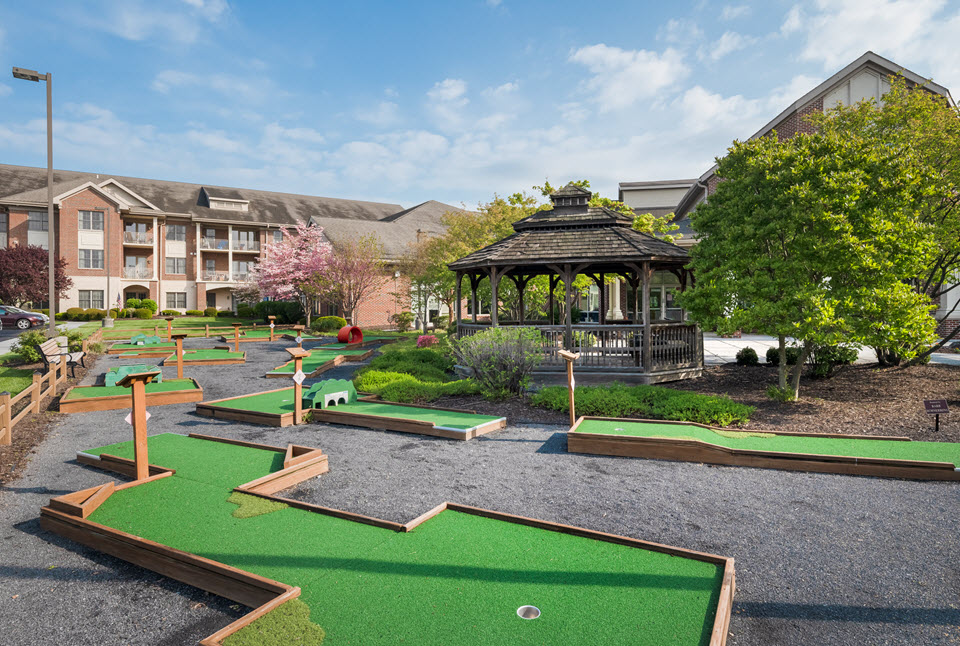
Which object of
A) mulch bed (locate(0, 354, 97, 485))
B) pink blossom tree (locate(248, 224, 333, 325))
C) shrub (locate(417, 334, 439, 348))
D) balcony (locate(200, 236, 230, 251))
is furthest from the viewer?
balcony (locate(200, 236, 230, 251))

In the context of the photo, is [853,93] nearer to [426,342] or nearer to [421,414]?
[426,342]

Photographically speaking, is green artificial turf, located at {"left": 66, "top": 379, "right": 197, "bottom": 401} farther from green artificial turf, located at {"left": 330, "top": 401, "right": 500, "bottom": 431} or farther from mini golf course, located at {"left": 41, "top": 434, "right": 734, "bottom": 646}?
mini golf course, located at {"left": 41, "top": 434, "right": 734, "bottom": 646}

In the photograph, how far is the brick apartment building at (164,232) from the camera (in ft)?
136

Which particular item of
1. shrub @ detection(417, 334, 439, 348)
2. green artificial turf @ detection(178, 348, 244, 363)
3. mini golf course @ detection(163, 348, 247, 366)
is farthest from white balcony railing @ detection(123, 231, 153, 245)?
shrub @ detection(417, 334, 439, 348)

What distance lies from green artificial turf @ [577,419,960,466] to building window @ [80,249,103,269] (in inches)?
1867

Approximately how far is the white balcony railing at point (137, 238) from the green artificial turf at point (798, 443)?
47403 mm

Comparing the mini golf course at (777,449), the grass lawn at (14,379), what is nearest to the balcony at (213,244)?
the grass lawn at (14,379)

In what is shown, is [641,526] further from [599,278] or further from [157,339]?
[157,339]

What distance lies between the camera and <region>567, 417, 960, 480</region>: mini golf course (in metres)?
6.89

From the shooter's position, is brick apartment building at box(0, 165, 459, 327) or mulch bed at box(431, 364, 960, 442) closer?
mulch bed at box(431, 364, 960, 442)

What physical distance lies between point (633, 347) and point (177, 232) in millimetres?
45499

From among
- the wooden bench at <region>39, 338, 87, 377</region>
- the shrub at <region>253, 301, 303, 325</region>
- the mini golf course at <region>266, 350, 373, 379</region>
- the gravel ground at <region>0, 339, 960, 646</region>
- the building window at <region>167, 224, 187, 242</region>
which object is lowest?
the gravel ground at <region>0, 339, 960, 646</region>

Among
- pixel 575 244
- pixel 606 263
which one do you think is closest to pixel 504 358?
pixel 606 263

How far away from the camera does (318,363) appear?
1920cm
